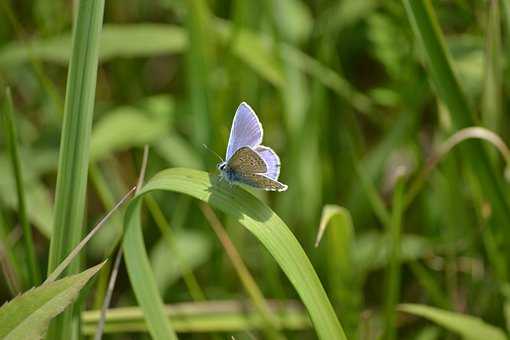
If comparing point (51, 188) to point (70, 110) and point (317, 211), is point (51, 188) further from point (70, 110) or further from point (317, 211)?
point (70, 110)

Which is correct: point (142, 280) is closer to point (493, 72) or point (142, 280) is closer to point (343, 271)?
point (343, 271)

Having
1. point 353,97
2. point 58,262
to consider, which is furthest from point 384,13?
point 58,262

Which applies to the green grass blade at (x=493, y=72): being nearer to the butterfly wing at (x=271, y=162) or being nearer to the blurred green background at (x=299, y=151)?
the blurred green background at (x=299, y=151)

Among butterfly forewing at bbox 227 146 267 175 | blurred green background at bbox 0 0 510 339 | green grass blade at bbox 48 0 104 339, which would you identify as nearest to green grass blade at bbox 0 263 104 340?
green grass blade at bbox 48 0 104 339

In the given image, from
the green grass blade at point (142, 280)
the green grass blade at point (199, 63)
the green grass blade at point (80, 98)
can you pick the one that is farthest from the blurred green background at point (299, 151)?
the green grass blade at point (80, 98)

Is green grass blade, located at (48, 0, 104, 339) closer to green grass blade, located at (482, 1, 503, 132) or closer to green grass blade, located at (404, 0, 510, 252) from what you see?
green grass blade, located at (404, 0, 510, 252)
